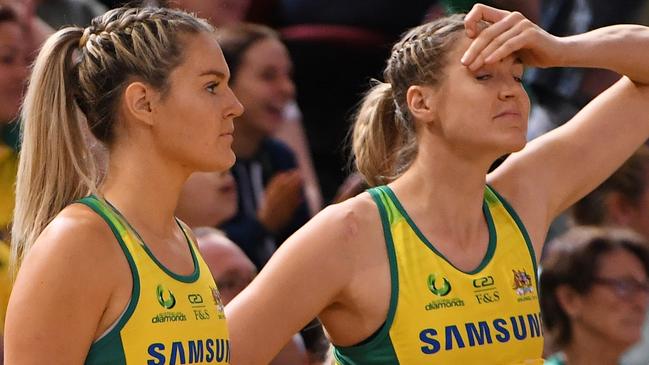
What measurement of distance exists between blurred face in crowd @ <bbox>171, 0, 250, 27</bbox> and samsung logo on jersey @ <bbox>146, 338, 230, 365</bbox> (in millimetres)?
2759

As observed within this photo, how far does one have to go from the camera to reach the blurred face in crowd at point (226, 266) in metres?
4.66

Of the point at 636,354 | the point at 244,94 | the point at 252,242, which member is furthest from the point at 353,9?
the point at 636,354

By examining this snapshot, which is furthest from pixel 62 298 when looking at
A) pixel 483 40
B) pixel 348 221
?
pixel 483 40

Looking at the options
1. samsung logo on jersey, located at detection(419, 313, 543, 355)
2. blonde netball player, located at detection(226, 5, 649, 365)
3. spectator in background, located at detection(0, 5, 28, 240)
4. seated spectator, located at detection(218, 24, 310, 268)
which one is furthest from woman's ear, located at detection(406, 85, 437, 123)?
seated spectator, located at detection(218, 24, 310, 268)

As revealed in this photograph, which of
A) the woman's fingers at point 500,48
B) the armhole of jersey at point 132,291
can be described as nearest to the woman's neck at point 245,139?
the woman's fingers at point 500,48

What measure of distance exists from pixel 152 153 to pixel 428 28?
93 centimetres

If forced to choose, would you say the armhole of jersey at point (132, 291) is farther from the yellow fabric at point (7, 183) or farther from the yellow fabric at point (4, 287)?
the yellow fabric at point (7, 183)

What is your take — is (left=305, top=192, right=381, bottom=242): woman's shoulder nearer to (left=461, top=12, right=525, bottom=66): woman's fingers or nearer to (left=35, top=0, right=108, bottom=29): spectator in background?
(left=461, top=12, right=525, bottom=66): woman's fingers

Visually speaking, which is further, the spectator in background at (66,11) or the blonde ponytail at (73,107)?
the spectator in background at (66,11)

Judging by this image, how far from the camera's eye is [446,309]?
360cm

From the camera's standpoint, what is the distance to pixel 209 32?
11.3 feet

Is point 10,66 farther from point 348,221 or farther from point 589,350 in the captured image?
point 589,350

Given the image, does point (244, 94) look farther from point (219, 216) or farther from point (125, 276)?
point (125, 276)

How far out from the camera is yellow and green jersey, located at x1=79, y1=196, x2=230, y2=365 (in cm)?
306
